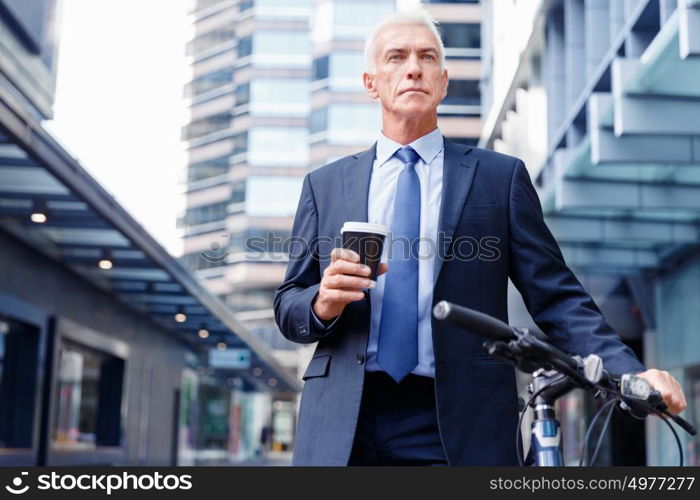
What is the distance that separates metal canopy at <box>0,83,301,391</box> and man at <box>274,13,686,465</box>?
7775 millimetres

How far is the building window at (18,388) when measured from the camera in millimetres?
16719

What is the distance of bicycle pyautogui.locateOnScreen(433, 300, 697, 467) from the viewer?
1.79 meters

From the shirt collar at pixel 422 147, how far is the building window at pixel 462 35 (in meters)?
53.9

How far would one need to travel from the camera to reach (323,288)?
232 cm

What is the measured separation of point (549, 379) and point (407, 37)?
44.9 inches

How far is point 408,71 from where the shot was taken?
267cm

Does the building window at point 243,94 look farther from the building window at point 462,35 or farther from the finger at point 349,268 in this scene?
the finger at point 349,268

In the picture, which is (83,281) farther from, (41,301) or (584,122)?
(584,122)

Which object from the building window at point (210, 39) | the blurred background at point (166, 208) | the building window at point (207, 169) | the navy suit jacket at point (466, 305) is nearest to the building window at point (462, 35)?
the blurred background at point (166, 208)

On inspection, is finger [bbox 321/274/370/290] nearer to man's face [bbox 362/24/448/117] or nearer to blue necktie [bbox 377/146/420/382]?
blue necktie [bbox 377/146/420/382]

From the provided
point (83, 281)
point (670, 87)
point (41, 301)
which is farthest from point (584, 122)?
point (83, 281)

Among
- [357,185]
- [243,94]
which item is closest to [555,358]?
[357,185]

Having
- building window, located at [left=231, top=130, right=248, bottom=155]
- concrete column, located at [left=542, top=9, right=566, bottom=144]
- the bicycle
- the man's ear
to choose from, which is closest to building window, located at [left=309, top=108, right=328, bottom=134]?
building window, located at [left=231, top=130, right=248, bottom=155]

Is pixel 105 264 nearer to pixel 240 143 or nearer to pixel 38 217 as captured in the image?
pixel 38 217
